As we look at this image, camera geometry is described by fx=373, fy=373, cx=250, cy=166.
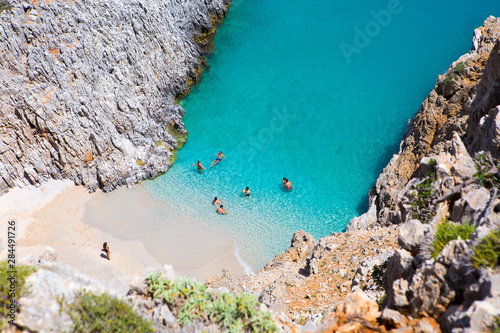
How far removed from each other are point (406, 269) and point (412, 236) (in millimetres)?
976

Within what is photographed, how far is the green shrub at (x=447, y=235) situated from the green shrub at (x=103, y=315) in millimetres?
8017

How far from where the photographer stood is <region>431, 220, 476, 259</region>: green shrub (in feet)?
32.8

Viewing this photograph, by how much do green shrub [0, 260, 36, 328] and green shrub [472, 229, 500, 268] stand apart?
1136 centimetres

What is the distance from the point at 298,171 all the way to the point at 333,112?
725 cm

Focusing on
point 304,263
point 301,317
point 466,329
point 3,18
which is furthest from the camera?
point 3,18

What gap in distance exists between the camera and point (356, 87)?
34.5 meters

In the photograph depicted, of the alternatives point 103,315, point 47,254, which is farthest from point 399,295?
point 47,254

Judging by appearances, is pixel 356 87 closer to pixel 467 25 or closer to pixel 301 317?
pixel 467 25

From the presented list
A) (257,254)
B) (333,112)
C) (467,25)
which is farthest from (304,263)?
(467,25)

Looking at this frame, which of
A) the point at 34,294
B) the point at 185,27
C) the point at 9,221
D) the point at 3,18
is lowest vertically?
the point at 9,221

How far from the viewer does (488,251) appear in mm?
8664

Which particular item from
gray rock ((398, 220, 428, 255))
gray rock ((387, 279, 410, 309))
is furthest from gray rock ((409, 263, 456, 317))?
gray rock ((398, 220, 428, 255))

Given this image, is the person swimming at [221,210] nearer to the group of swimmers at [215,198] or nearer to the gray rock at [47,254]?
the group of swimmers at [215,198]

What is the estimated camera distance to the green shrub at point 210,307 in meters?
10.4
